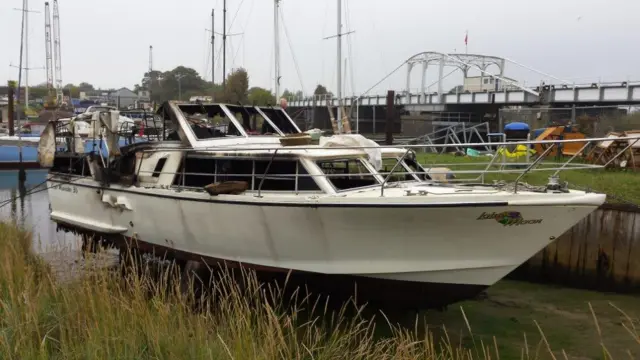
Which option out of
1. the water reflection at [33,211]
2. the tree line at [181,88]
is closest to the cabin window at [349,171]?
the water reflection at [33,211]

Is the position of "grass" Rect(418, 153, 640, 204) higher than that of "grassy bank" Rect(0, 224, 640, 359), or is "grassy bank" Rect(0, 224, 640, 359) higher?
"grass" Rect(418, 153, 640, 204)

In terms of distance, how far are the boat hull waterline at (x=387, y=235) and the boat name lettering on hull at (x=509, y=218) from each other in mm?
12

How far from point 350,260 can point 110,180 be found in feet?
16.8

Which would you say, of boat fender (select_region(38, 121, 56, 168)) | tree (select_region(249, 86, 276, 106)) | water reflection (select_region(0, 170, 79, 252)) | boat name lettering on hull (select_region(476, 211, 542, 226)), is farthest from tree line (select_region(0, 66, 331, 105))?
boat name lettering on hull (select_region(476, 211, 542, 226))

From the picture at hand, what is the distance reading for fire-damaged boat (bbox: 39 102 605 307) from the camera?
6.71 metres

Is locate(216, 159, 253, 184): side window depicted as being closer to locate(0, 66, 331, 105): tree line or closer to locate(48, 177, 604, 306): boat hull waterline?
locate(48, 177, 604, 306): boat hull waterline

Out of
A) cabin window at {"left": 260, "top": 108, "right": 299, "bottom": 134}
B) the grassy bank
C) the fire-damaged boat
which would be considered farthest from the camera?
cabin window at {"left": 260, "top": 108, "right": 299, "bottom": 134}

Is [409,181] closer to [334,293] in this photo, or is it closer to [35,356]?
[334,293]

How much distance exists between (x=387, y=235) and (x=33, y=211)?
604 inches

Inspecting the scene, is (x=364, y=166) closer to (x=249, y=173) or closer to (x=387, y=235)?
(x=387, y=235)

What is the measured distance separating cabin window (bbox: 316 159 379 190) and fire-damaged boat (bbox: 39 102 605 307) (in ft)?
0.08

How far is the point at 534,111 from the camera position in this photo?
24094 mm

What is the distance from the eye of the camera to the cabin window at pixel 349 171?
8.15m

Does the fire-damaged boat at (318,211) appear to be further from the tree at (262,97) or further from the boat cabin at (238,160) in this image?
the tree at (262,97)
